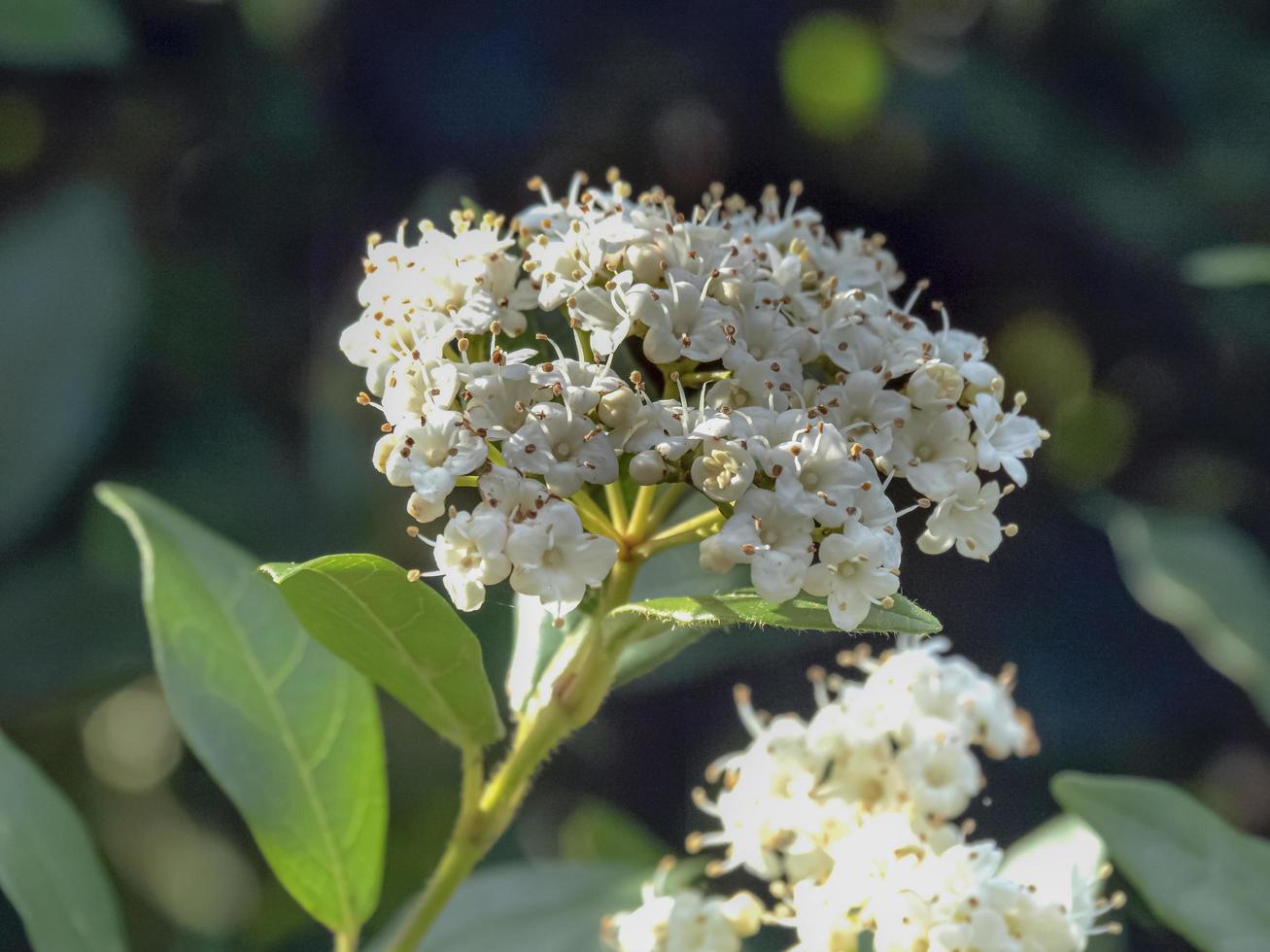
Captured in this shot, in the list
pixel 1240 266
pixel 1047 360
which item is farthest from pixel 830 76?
pixel 1240 266

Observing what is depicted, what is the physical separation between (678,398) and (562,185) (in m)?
1.35

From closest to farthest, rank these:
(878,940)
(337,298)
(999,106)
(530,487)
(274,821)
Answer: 1. (530,487)
2. (878,940)
3. (274,821)
4. (337,298)
5. (999,106)

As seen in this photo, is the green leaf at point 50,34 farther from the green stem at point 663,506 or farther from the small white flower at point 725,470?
the small white flower at point 725,470

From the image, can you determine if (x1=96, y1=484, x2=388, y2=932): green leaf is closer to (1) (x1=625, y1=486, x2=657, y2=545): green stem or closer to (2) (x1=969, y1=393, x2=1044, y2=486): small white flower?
(1) (x1=625, y1=486, x2=657, y2=545): green stem

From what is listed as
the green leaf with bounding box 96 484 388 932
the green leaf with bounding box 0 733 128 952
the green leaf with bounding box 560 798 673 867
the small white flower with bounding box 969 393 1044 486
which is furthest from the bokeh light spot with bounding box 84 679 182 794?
the small white flower with bounding box 969 393 1044 486

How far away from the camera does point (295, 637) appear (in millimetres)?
1275

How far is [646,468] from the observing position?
892 mm

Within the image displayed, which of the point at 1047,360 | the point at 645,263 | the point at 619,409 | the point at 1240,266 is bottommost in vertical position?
the point at 619,409

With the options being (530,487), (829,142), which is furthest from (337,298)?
(530,487)

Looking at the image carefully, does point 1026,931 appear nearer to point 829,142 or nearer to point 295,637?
point 295,637

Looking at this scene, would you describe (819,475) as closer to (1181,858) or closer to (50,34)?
(1181,858)

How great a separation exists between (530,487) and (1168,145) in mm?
1850

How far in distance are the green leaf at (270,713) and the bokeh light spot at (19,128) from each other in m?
1.16

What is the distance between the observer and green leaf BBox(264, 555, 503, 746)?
882mm
